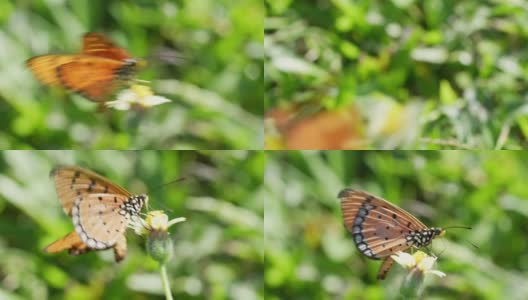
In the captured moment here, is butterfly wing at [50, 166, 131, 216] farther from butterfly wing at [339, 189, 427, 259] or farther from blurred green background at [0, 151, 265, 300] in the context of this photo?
blurred green background at [0, 151, 265, 300]

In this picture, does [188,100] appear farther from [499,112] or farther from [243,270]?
[499,112]

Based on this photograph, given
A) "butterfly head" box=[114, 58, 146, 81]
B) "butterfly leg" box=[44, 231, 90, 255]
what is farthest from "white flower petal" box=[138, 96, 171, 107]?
"butterfly leg" box=[44, 231, 90, 255]

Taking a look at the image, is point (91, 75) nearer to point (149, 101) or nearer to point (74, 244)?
point (149, 101)

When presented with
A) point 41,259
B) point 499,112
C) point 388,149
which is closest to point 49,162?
point 41,259

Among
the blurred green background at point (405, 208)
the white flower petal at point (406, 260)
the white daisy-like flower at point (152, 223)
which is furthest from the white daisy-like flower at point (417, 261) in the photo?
the blurred green background at point (405, 208)

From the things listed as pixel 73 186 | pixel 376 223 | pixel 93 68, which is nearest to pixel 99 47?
pixel 93 68

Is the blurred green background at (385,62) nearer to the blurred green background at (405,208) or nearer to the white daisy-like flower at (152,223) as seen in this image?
the blurred green background at (405,208)
